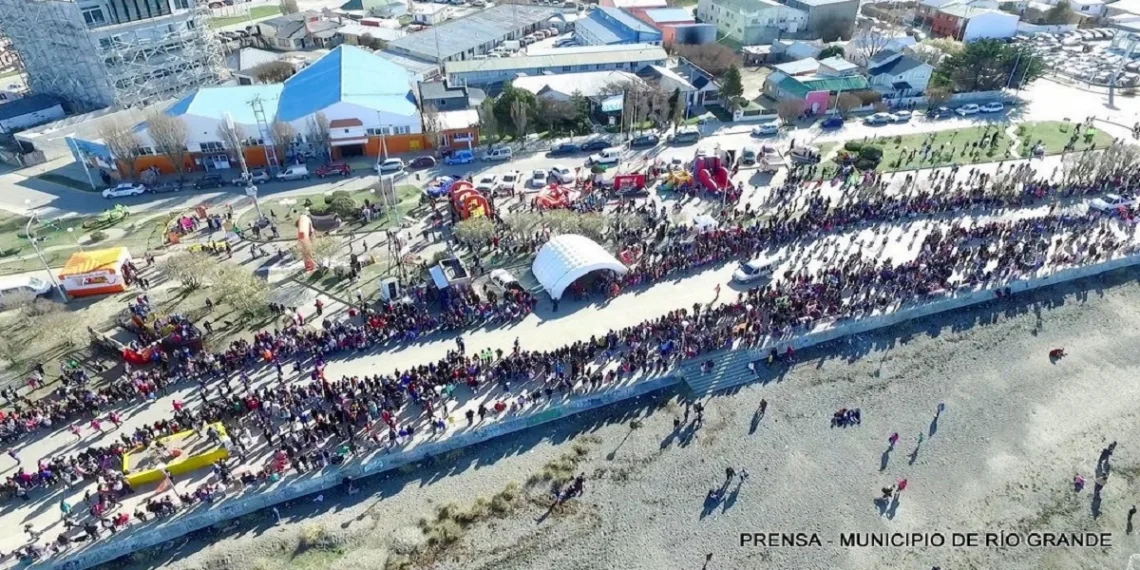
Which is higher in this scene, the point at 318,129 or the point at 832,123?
the point at 318,129

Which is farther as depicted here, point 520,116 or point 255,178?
point 520,116

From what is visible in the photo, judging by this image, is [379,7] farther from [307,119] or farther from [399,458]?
[399,458]

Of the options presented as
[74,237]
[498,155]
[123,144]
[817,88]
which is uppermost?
[123,144]

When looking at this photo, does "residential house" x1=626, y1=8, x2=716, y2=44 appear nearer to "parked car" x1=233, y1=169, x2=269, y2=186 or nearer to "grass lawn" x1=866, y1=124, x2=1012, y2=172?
"grass lawn" x1=866, y1=124, x2=1012, y2=172

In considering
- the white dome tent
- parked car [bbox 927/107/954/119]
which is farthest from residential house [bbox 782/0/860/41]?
the white dome tent

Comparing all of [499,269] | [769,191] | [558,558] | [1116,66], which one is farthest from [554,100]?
[1116,66]

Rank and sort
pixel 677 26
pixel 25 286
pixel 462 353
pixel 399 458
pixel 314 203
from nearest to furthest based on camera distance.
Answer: pixel 399 458, pixel 462 353, pixel 25 286, pixel 314 203, pixel 677 26

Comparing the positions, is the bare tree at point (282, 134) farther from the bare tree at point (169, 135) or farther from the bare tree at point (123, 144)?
the bare tree at point (123, 144)

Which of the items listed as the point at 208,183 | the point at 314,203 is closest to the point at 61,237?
the point at 208,183
